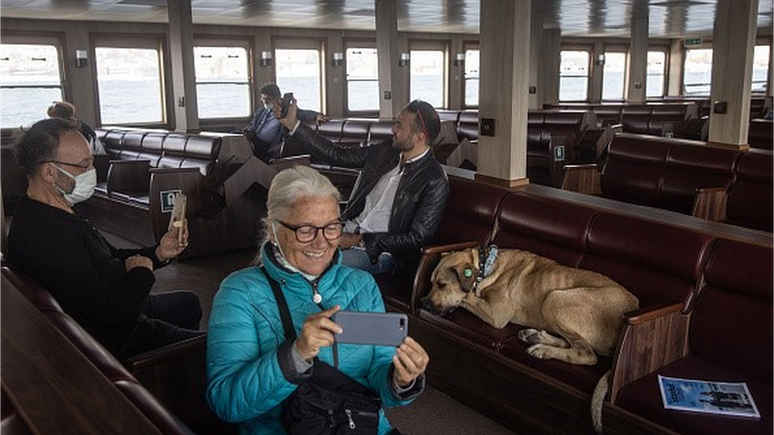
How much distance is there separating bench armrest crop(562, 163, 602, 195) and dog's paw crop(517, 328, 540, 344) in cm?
298

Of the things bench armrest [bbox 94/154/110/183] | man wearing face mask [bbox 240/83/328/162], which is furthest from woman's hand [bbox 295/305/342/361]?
bench armrest [bbox 94/154/110/183]

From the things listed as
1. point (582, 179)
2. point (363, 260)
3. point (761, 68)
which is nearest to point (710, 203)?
point (582, 179)

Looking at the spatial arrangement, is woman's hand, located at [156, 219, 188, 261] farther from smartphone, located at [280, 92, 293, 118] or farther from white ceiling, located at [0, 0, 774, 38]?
Result: white ceiling, located at [0, 0, 774, 38]

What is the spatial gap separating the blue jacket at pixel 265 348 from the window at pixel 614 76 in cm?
1802

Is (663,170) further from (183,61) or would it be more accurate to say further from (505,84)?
(183,61)

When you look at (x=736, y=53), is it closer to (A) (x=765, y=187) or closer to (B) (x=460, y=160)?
(A) (x=765, y=187)

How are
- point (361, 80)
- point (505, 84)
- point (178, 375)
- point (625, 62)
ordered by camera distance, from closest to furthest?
point (178, 375) < point (505, 84) < point (361, 80) < point (625, 62)

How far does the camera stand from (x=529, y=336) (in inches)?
123

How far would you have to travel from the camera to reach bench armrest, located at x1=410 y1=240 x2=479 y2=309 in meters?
3.65

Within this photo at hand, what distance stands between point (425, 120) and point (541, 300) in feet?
4.54

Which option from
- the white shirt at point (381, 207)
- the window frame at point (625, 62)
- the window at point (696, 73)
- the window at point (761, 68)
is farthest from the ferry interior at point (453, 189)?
the window at point (696, 73)

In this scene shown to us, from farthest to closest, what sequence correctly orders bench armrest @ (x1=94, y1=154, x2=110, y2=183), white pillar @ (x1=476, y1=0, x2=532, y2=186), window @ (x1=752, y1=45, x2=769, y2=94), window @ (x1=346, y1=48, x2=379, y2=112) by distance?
window @ (x1=752, y1=45, x2=769, y2=94)
window @ (x1=346, y1=48, x2=379, y2=112)
bench armrest @ (x1=94, y1=154, x2=110, y2=183)
white pillar @ (x1=476, y1=0, x2=532, y2=186)

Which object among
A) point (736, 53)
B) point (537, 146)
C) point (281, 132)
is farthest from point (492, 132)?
point (537, 146)

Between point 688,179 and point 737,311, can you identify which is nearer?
point 737,311
